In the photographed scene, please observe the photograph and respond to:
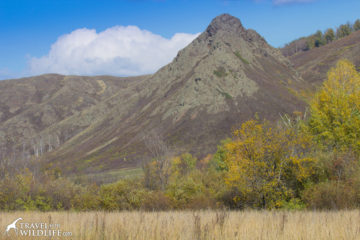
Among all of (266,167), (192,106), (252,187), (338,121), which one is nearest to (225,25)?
(192,106)

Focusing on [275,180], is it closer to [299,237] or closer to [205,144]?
[299,237]

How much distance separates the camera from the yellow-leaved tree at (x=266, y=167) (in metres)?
21.8

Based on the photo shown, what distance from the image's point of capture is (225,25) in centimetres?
18962

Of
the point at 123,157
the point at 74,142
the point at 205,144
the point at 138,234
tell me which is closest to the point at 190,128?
the point at 205,144

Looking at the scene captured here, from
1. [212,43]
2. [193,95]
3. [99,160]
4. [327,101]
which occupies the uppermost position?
[212,43]

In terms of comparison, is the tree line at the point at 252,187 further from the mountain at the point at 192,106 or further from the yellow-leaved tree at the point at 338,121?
the mountain at the point at 192,106

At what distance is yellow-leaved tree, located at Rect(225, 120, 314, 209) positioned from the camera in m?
21.8

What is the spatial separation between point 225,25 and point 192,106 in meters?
82.3

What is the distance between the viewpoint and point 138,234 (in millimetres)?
5707

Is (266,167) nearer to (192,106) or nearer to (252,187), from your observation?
(252,187)

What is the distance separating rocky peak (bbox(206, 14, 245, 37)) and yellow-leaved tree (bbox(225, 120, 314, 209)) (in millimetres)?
173206

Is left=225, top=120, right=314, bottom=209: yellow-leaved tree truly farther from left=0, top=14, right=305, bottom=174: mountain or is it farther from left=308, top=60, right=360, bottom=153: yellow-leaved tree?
left=0, top=14, right=305, bottom=174: mountain

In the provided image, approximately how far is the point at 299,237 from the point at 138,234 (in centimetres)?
306

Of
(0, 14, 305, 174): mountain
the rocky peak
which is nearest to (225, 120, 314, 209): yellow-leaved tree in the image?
(0, 14, 305, 174): mountain
